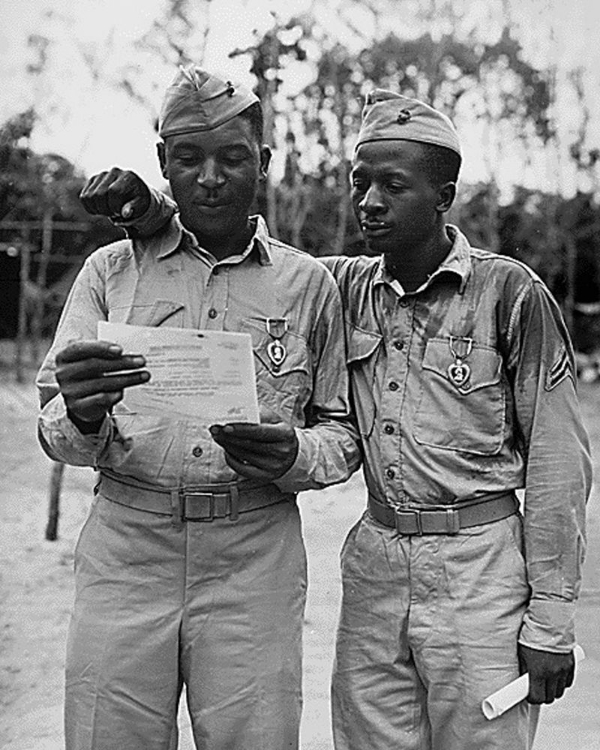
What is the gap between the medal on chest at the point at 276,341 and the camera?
252 cm

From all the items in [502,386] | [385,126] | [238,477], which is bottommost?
[238,477]

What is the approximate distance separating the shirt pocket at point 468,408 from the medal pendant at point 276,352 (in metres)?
0.35

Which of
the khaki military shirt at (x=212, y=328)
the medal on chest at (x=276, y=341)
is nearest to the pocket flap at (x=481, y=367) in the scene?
the khaki military shirt at (x=212, y=328)

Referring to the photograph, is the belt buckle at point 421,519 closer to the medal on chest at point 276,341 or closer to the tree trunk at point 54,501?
the medal on chest at point 276,341

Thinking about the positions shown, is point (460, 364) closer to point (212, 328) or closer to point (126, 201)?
point (212, 328)

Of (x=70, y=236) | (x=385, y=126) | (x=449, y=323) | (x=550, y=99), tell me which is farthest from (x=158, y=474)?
(x=550, y=99)

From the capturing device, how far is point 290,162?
13773 millimetres

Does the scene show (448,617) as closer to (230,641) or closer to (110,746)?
(230,641)

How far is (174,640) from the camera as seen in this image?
7.97ft

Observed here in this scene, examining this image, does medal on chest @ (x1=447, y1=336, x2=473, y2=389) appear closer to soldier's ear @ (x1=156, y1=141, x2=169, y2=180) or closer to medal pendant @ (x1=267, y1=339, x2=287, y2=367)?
medal pendant @ (x1=267, y1=339, x2=287, y2=367)

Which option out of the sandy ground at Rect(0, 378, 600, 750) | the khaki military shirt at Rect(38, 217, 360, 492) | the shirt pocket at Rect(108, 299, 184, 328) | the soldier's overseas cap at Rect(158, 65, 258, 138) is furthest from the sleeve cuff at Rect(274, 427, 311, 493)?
the sandy ground at Rect(0, 378, 600, 750)

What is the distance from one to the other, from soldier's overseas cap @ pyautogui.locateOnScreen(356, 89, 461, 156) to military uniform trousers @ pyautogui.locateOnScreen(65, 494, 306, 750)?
0.93 metres

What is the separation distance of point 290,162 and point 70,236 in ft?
22.0

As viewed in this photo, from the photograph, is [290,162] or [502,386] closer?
[502,386]
